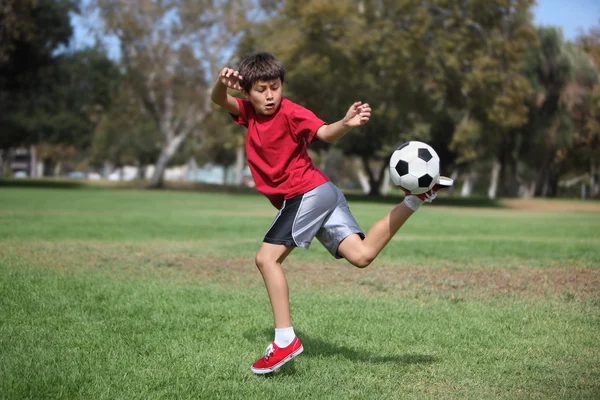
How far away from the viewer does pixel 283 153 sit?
4574 mm

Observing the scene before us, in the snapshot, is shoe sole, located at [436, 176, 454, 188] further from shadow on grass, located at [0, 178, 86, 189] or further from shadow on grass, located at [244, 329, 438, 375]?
shadow on grass, located at [0, 178, 86, 189]

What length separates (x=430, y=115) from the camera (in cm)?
3553

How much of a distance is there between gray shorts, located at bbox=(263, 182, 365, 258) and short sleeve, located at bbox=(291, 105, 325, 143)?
38 cm

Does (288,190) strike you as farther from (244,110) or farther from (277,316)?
(277,316)

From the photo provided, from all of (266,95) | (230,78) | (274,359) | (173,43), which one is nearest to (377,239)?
(274,359)

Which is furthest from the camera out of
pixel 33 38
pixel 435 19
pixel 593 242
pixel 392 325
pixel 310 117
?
pixel 33 38

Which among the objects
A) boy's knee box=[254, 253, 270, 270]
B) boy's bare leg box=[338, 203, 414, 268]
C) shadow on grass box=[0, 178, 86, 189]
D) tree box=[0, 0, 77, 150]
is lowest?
shadow on grass box=[0, 178, 86, 189]

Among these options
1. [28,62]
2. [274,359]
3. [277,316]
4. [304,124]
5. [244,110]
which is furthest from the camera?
[28,62]

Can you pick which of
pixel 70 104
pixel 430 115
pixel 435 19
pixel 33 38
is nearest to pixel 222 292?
pixel 435 19

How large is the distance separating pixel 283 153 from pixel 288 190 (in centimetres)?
25

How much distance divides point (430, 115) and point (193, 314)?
31168 millimetres

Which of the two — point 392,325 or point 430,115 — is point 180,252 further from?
point 430,115

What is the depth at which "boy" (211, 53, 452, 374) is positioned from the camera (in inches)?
176

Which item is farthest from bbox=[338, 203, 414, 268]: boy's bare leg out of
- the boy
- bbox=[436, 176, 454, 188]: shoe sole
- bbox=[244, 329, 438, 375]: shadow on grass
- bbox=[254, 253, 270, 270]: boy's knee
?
bbox=[244, 329, 438, 375]: shadow on grass
